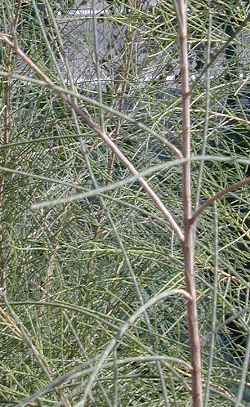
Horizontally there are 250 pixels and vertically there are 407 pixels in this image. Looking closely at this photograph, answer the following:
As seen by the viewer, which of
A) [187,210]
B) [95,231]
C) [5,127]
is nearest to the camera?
[187,210]

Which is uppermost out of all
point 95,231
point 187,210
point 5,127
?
point 187,210

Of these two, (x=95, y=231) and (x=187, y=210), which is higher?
(x=187, y=210)

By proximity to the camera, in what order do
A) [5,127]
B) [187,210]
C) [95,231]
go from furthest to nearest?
[95,231], [5,127], [187,210]

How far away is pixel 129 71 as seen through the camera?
5.36ft

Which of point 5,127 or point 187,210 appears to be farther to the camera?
point 5,127

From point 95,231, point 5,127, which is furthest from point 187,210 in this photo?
point 95,231

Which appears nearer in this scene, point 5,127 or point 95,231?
point 5,127

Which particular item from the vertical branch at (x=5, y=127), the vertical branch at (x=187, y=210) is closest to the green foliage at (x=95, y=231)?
the vertical branch at (x=5, y=127)

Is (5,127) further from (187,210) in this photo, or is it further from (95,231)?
(187,210)

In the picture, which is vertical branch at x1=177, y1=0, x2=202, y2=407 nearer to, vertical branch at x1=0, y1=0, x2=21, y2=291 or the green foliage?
the green foliage

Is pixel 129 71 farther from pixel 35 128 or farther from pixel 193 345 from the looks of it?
pixel 193 345

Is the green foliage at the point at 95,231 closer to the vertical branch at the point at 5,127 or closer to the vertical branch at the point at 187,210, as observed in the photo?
the vertical branch at the point at 5,127

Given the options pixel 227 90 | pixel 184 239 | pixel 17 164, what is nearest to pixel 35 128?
pixel 17 164

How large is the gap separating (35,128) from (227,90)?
15.2 inches
